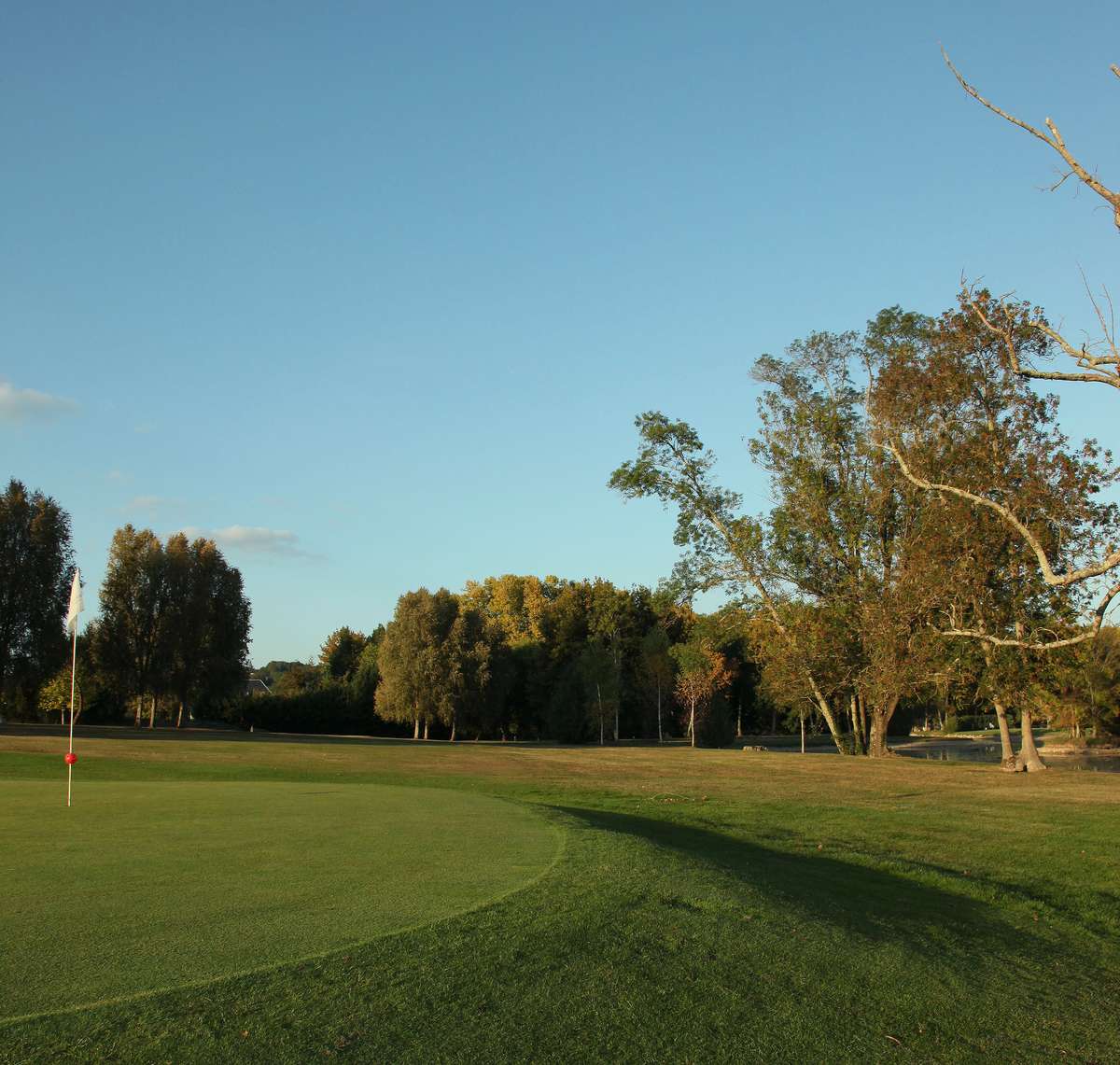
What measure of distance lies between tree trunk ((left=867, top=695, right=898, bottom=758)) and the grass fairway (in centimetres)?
2550

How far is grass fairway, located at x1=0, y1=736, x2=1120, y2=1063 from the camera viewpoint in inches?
214

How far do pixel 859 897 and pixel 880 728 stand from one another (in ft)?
112

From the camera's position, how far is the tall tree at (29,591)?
5181cm

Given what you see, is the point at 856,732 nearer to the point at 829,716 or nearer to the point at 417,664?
the point at 829,716

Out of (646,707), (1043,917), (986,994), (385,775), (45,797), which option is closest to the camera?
(986,994)

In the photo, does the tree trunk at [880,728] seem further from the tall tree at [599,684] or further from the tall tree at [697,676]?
the tall tree at [599,684]

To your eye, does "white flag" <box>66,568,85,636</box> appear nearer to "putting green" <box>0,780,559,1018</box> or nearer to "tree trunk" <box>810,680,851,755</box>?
"putting green" <box>0,780,559,1018</box>

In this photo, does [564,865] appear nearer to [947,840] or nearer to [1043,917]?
[1043,917]

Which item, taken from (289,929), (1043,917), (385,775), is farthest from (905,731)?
(289,929)

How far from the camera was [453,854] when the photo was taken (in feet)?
34.0

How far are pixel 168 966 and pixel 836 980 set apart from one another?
4694 millimetres

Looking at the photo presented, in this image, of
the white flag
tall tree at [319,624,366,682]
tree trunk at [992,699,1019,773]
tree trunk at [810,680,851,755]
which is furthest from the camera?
tall tree at [319,624,366,682]

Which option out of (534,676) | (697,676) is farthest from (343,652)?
(697,676)

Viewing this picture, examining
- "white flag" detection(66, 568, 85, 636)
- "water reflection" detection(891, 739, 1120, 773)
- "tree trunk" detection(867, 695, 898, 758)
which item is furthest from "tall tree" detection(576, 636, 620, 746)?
"white flag" detection(66, 568, 85, 636)
